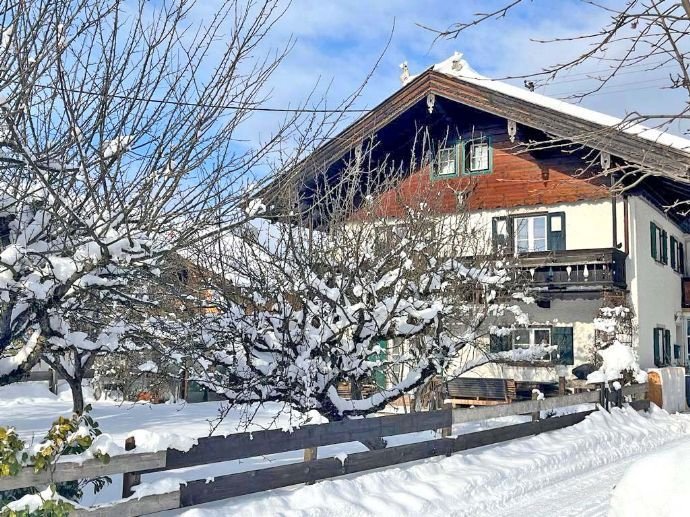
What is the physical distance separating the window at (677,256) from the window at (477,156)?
7628 mm

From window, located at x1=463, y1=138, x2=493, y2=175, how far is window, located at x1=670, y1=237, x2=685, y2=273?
25.0ft

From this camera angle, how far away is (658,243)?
2202 centimetres

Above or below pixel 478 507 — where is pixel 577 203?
above

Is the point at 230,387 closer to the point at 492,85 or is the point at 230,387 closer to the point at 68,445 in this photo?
the point at 68,445

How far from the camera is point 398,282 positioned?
32.2 ft

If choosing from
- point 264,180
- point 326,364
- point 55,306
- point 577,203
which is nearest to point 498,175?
point 577,203

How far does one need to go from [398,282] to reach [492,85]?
13303 millimetres

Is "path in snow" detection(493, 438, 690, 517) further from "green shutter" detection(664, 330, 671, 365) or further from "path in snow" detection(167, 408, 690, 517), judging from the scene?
"green shutter" detection(664, 330, 671, 365)

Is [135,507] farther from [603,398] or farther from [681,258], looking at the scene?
[681,258]

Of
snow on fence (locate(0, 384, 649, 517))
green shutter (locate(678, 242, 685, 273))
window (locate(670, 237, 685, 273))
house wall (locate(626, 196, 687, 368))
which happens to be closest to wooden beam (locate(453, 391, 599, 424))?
snow on fence (locate(0, 384, 649, 517))

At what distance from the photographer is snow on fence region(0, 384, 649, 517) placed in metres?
6.06

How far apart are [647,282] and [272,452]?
15762 millimetres

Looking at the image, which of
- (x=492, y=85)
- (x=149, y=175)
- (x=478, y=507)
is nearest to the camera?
(x=149, y=175)

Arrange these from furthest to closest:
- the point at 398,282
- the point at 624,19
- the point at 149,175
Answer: the point at 398,282, the point at 149,175, the point at 624,19
